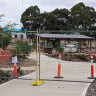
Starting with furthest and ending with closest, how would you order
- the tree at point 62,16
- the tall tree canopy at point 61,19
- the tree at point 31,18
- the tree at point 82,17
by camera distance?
the tree at point 62,16 < the tree at point 31,18 < the tall tree canopy at point 61,19 < the tree at point 82,17

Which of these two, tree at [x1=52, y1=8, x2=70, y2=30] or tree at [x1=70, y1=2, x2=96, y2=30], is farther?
tree at [x1=52, y1=8, x2=70, y2=30]

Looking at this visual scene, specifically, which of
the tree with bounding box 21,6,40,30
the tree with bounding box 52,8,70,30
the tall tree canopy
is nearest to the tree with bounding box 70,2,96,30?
the tall tree canopy

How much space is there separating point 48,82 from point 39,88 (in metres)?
1.20

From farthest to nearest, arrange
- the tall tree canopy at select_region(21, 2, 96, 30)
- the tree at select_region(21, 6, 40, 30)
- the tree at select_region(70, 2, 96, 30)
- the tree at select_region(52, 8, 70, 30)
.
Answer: the tree at select_region(52, 8, 70, 30) → the tree at select_region(21, 6, 40, 30) → the tall tree canopy at select_region(21, 2, 96, 30) → the tree at select_region(70, 2, 96, 30)

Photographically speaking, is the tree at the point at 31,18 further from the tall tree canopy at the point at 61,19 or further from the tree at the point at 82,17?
the tree at the point at 82,17

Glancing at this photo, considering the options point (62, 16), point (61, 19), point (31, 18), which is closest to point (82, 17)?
point (62, 16)

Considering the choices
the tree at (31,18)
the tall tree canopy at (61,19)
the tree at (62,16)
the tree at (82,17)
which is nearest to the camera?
the tree at (82,17)

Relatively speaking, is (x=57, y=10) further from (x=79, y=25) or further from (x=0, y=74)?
(x=0, y=74)

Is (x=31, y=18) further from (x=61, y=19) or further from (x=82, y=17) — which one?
(x=82, y=17)

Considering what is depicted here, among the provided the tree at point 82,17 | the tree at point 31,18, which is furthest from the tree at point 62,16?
the tree at point 31,18

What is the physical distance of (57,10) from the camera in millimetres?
60312

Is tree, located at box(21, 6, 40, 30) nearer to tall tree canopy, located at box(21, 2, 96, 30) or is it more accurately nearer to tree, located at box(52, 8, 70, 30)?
tall tree canopy, located at box(21, 2, 96, 30)

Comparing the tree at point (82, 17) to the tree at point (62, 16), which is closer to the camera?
the tree at point (82, 17)

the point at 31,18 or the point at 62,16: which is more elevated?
the point at 62,16
